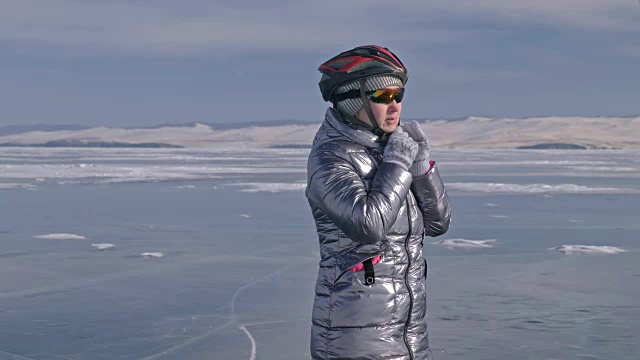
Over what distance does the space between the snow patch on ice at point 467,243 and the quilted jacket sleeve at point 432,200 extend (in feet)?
23.8

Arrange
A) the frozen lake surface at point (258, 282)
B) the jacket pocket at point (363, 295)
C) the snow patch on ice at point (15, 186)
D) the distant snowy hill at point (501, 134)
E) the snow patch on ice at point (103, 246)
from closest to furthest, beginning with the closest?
the jacket pocket at point (363, 295) → the frozen lake surface at point (258, 282) → the snow patch on ice at point (103, 246) → the snow patch on ice at point (15, 186) → the distant snowy hill at point (501, 134)

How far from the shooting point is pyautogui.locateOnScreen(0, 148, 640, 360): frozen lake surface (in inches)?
230

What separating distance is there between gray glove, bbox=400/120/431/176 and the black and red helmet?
0.15 meters

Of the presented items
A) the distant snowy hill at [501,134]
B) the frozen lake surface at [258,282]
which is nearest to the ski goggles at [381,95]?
the frozen lake surface at [258,282]

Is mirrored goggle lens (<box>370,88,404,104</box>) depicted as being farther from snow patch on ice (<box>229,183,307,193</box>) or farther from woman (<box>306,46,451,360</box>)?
snow patch on ice (<box>229,183,307,193</box>)

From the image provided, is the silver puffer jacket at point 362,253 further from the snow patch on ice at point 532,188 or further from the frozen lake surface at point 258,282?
the snow patch on ice at point 532,188

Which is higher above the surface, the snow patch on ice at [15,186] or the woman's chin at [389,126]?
the woman's chin at [389,126]

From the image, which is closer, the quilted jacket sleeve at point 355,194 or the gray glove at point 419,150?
the quilted jacket sleeve at point 355,194

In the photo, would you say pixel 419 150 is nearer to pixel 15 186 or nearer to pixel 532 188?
pixel 532 188

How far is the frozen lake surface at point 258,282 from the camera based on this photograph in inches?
230

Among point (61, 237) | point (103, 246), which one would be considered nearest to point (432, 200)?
point (103, 246)

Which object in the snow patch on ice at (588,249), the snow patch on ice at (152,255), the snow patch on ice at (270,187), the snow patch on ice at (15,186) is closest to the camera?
the snow patch on ice at (152,255)

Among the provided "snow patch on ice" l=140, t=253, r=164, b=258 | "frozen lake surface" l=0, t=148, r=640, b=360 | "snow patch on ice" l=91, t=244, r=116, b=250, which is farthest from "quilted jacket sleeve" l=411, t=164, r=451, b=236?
"snow patch on ice" l=91, t=244, r=116, b=250

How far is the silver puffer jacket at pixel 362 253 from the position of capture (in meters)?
2.77
